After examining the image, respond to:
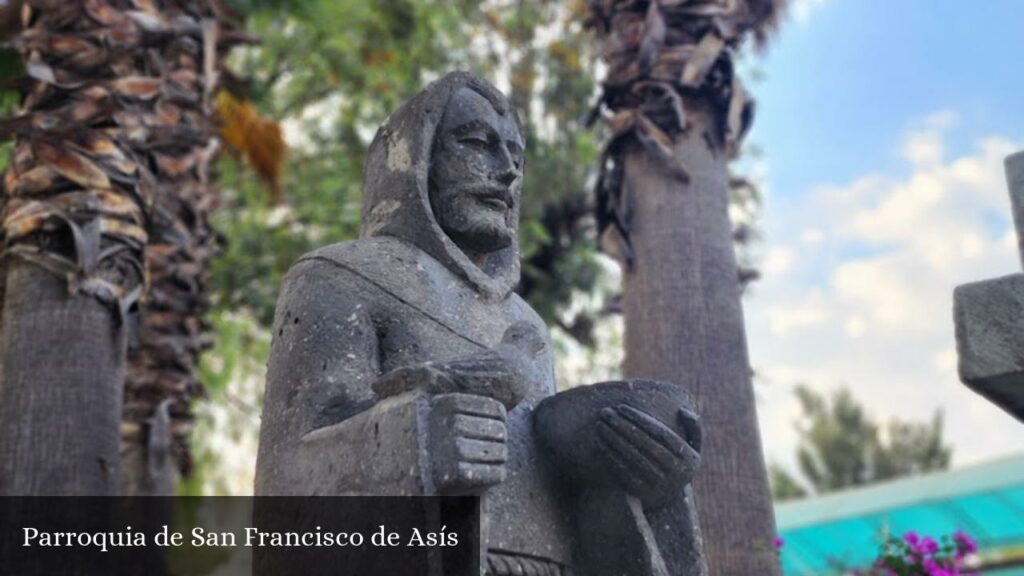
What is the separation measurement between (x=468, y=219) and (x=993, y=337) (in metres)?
1.86

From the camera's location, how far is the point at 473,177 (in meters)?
3.99

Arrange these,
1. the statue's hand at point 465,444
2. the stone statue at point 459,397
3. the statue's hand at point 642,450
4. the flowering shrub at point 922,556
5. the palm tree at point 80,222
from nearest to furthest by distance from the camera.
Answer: the statue's hand at point 465,444 → the stone statue at point 459,397 → the statue's hand at point 642,450 → the palm tree at point 80,222 → the flowering shrub at point 922,556

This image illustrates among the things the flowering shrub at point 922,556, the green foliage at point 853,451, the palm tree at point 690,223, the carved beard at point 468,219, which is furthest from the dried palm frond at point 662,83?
the green foliage at point 853,451

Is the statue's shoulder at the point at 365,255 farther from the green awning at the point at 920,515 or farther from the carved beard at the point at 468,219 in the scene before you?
the green awning at the point at 920,515

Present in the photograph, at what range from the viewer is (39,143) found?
601 cm

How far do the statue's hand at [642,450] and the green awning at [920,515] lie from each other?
1057 cm

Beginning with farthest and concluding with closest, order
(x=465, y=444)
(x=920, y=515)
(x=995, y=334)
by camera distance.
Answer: (x=920, y=515), (x=465, y=444), (x=995, y=334)

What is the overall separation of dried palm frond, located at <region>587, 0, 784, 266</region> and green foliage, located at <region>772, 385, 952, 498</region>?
25083 millimetres

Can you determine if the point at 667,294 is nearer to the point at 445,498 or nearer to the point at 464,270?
the point at 464,270

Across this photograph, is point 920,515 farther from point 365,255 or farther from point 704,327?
point 365,255

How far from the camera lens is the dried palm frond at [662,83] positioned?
630cm

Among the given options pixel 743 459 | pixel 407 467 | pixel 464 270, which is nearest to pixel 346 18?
pixel 743 459

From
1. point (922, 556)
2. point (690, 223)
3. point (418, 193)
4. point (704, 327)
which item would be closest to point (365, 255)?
point (418, 193)

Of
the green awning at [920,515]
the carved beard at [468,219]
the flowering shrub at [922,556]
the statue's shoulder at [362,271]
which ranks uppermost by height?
the green awning at [920,515]
